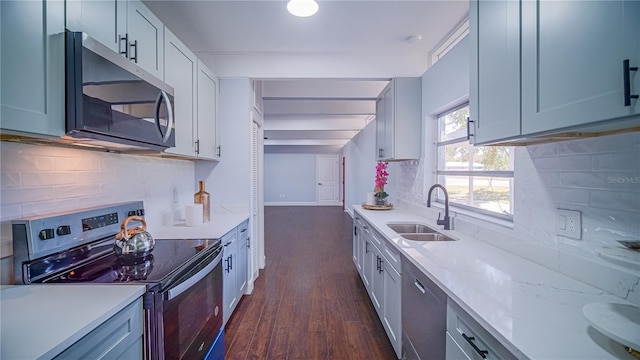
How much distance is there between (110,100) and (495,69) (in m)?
1.75

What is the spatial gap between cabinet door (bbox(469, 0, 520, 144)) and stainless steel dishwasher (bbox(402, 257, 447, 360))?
0.78 m

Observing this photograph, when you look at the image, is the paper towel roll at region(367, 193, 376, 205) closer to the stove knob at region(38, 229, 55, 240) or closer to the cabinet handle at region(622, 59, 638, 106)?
the cabinet handle at region(622, 59, 638, 106)

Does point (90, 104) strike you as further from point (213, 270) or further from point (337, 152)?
point (337, 152)

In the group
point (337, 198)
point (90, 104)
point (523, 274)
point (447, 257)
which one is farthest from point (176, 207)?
point (337, 198)

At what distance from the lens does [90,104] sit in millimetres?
1109

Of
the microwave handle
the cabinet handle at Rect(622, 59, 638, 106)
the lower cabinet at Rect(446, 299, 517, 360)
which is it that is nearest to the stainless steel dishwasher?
the lower cabinet at Rect(446, 299, 517, 360)

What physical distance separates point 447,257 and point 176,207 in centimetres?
233

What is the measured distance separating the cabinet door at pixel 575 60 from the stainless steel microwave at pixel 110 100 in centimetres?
174

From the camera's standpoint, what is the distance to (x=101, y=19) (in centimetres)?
128

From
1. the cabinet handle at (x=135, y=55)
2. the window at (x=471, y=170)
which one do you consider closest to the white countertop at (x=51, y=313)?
the cabinet handle at (x=135, y=55)

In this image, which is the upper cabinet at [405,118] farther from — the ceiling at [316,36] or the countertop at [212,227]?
the countertop at [212,227]

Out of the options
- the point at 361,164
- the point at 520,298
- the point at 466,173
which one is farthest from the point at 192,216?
the point at 361,164

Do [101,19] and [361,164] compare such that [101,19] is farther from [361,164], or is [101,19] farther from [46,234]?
[361,164]

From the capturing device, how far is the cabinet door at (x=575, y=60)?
706 millimetres
